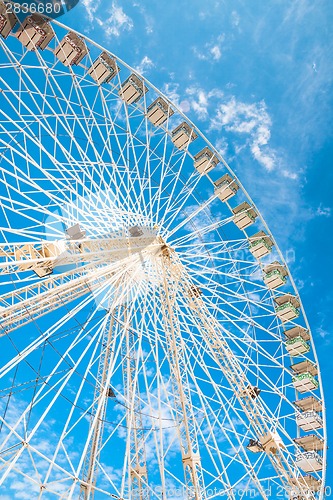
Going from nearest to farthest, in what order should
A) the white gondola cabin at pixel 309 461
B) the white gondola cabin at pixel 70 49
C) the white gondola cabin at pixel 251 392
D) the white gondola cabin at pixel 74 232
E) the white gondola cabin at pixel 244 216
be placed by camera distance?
the white gondola cabin at pixel 74 232 → the white gondola cabin at pixel 251 392 → the white gondola cabin at pixel 309 461 → the white gondola cabin at pixel 70 49 → the white gondola cabin at pixel 244 216

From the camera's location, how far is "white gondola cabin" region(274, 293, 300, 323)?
2675cm

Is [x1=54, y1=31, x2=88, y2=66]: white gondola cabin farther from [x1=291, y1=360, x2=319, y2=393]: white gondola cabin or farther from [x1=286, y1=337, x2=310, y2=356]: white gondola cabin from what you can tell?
[x1=291, y1=360, x2=319, y2=393]: white gondola cabin

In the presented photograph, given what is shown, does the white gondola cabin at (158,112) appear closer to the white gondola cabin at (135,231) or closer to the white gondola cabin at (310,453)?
the white gondola cabin at (135,231)

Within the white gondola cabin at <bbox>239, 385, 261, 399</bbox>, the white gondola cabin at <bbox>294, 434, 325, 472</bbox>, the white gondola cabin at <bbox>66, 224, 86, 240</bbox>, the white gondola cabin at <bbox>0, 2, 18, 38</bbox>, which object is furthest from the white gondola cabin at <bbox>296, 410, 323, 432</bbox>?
the white gondola cabin at <bbox>0, 2, 18, 38</bbox>

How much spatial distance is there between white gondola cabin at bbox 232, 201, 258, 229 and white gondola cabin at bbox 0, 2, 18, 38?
15405 millimetres

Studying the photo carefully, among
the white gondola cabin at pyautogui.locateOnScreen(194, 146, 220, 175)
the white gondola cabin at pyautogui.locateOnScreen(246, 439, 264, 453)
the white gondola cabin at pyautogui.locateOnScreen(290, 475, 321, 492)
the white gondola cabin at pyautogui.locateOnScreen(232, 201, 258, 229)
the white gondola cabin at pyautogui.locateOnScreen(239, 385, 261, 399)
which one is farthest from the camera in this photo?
the white gondola cabin at pyautogui.locateOnScreen(232, 201, 258, 229)

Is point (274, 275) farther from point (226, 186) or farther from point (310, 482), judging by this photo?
point (310, 482)

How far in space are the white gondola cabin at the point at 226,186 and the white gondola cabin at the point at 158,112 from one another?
16.4 feet

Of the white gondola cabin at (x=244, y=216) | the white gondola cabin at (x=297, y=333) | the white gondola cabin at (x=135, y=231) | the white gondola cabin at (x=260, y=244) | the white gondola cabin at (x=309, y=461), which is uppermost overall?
the white gondola cabin at (x=244, y=216)

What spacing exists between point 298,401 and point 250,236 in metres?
9.93

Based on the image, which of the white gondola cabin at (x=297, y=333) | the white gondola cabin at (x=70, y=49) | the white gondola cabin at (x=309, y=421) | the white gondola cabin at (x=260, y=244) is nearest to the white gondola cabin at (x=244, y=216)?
the white gondola cabin at (x=260, y=244)

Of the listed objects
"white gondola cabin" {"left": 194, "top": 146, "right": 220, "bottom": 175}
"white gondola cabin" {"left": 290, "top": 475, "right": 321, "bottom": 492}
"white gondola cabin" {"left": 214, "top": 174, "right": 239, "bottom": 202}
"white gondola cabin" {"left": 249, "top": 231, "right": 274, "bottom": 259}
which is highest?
"white gondola cabin" {"left": 194, "top": 146, "right": 220, "bottom": 175}

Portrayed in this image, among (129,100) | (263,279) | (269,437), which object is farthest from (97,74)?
(269,437)

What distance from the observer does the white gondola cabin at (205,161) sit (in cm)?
2702
